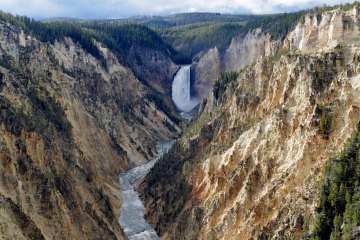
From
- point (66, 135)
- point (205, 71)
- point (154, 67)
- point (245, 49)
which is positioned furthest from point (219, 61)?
point (66, 135)

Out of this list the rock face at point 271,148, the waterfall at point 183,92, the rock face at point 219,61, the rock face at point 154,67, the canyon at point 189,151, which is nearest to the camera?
the rock face at point 271,148

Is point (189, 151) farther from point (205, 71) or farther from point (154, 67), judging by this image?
point (154, 67)

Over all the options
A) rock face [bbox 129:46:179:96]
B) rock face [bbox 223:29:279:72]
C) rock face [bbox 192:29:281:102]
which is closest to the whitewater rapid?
rock face [bbox 223:29:279:72]

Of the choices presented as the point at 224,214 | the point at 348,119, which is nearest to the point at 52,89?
the point at 224,214

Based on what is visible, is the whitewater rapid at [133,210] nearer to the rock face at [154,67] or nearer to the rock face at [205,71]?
the rock face at [205,71]

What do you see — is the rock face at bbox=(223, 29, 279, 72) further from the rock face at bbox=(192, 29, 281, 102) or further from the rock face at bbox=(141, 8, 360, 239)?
the rock face at bbox=(141, 8, 360, 239)

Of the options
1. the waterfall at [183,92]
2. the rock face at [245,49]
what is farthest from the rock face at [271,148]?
the waterfall at [183,92]

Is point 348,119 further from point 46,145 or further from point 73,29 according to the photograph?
point 73,29

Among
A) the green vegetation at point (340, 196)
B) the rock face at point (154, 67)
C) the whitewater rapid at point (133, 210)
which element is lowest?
the whitewater rapid at point (133, 210)

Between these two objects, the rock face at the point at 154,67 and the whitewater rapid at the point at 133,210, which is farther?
the rock face at the point at 154,67
